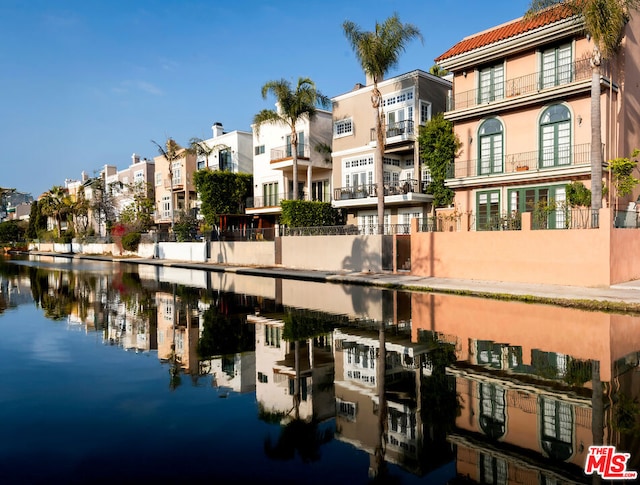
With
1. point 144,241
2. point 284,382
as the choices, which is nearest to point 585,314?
point 284,382

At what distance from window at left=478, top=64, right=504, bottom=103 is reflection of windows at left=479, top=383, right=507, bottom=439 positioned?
2584cm

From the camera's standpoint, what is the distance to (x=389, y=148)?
35219 mm

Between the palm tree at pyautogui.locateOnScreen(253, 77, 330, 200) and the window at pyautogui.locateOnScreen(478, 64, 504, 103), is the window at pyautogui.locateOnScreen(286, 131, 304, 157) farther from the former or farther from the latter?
the window at pyautogui.locateOnScreen(478, 64, 504, 103)

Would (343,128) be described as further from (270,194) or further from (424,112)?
(270,194)

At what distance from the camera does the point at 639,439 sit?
5840 mm

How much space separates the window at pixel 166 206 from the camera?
2608 inches

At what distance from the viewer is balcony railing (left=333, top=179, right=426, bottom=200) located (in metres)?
33.3

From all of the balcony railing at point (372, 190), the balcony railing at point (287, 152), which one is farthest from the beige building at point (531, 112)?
the balcony railing at point (287, 152)

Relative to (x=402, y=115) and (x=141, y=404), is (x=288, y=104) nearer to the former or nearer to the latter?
(x=402, y=115)

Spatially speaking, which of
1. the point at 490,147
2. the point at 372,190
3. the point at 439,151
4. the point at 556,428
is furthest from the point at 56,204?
the point at 556,428

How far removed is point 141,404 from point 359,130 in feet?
108

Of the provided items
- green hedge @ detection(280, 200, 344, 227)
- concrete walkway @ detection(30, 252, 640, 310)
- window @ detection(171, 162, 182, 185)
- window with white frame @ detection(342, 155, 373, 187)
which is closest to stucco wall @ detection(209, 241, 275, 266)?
green hedge @ detection(280, 200, 344, 227)

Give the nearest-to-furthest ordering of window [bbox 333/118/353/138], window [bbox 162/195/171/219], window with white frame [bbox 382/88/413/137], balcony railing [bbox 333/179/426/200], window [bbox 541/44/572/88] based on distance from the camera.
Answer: window [bbox 541/44/572/88]
balcony railing [bbox 333/179/426/200]
window with white frame [bbox 382/88/413/137]
window [bbox 333/118/353/138]
window [bbox 162/195/171/219]

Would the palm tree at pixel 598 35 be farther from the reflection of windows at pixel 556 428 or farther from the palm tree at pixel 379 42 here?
the reflection of windows at pixel 556 428
